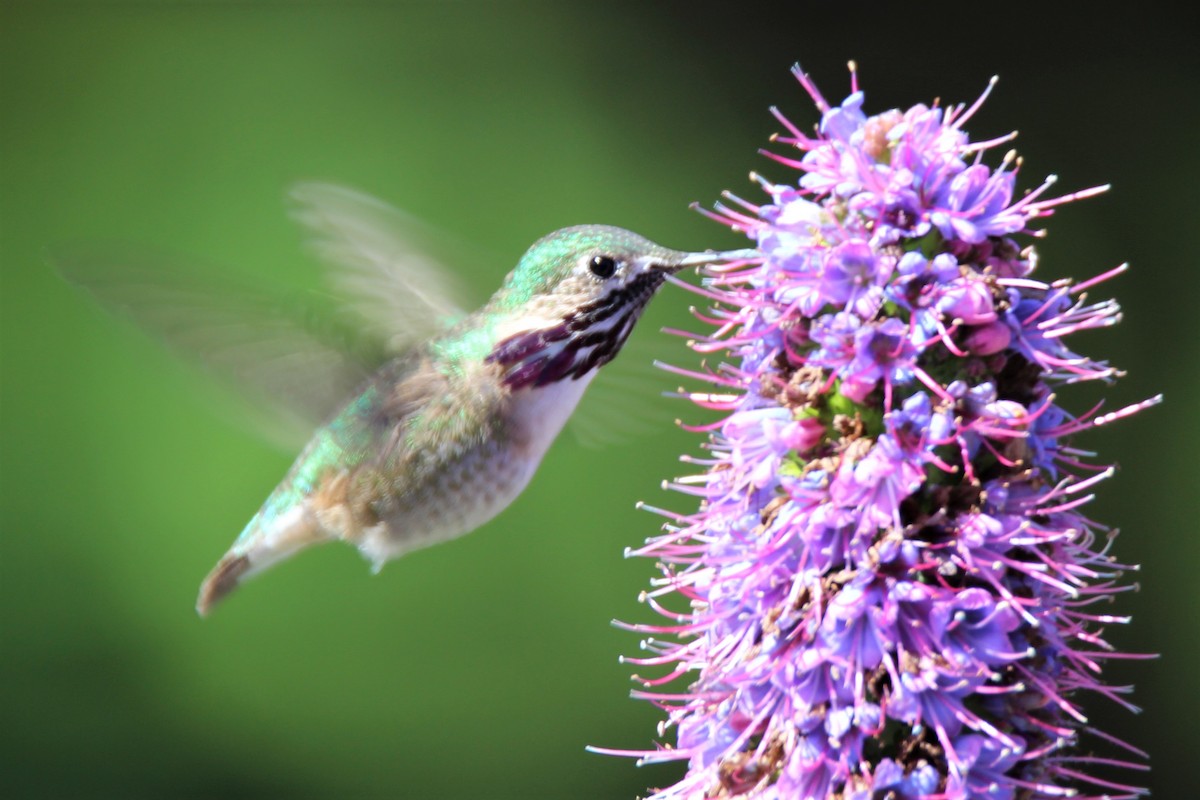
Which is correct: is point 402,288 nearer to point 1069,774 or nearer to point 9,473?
point 1069,774

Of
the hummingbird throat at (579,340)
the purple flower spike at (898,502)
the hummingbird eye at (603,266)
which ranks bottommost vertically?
the purple flower spike at (898,502)

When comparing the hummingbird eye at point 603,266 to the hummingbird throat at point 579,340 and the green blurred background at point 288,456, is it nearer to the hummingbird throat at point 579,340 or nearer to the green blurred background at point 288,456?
the hummingbird throat at point 579,340

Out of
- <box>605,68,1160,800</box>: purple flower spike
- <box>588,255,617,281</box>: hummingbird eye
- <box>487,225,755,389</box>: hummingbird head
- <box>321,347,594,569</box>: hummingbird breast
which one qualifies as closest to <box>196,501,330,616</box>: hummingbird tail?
<box>321,347,594,569</box>: hummingbird breast

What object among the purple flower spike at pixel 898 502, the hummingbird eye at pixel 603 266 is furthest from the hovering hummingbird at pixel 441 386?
the purple flower spike at pixel 898 502

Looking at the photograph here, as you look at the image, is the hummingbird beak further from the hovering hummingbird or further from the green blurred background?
the green blurred background

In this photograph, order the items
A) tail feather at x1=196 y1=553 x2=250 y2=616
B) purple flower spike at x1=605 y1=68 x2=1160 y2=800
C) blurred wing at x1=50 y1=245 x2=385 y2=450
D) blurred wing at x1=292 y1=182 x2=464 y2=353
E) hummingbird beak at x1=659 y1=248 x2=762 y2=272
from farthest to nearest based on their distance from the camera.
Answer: tail feather at x1=196 y1=553 x2=250 y2=616, blurred wing at x1=292 y1=182 x2=464 y2=353, blurred wing at x1=50 y1=245 x2=385 y2=450, hummingbird beak at x1=659 y1=248 x2=762 y2=272, purple flower spike at x1=605 y1=68 x2=1160 y2=800

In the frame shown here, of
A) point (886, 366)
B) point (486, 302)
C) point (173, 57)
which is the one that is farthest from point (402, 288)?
point (173, 57)
